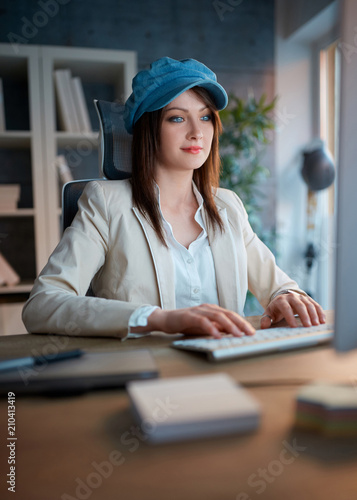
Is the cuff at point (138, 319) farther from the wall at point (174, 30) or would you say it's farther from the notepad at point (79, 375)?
the wall at point (174, 30)

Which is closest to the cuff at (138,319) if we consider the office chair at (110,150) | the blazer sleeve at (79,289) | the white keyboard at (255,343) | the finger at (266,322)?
the blazer sleeve at (79,289)

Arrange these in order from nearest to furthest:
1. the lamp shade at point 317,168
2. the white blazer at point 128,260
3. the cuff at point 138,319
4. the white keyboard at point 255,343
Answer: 1. the white keyboard at point 255,343
2. the cuff at point 138,319
3. the white blazer at point 128,260
4. the lamp shade at point 317,168

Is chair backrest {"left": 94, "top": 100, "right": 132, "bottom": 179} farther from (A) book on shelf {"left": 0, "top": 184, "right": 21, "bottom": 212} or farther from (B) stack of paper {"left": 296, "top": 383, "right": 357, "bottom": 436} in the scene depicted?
(A) book on shelf {"left": 0, "top": 184, "right": 21, "bottom": 212}

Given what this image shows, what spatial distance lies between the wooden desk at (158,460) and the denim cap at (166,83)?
3.07 feet

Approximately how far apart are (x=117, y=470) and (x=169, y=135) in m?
1.06

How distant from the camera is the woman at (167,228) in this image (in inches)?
46.8

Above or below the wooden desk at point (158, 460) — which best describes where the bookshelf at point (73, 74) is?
above

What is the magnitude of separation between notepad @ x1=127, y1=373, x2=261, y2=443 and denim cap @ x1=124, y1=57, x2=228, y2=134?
959 mm

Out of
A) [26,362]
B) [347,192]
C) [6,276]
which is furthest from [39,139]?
[347,192]

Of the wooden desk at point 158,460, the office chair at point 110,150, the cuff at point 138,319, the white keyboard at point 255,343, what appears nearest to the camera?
the wooden desk at point 158,460

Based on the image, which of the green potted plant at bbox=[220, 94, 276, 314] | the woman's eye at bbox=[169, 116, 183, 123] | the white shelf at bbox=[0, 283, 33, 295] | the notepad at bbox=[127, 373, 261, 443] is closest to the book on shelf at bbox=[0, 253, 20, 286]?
the white shelf at bbox=[0, 283, 33, 295]

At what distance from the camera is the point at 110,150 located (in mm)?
1376

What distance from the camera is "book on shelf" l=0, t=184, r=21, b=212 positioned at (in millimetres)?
2654

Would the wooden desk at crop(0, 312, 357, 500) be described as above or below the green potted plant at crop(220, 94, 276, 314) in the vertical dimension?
below
